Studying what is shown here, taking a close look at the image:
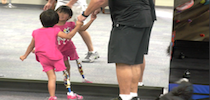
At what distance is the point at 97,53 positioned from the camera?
9.78ft

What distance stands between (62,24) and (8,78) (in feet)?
2.70

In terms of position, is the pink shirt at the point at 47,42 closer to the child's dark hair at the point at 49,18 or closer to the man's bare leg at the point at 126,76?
the child's dark hair at the point at 49,18

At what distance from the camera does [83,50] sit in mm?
2891

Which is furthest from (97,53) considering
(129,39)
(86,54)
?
(129,39)

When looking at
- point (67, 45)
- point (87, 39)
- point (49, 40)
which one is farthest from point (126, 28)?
point (87, 39)

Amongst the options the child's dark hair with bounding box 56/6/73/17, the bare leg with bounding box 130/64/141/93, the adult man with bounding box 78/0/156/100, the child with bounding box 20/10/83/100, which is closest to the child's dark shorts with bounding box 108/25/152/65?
the adult man with bounding box 78/0/156/100

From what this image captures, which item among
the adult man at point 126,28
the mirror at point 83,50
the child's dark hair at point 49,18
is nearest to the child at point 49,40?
the child's dark hair at point 49,18

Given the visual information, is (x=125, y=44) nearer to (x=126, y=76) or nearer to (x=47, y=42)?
(x=126, y=76)

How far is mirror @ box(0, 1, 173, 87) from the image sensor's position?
9.25 feet

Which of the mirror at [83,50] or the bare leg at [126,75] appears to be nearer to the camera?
the bare leg at [126,75]

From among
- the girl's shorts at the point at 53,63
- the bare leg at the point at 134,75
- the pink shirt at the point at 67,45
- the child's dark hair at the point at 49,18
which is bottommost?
the bare leg at the point at 134,75

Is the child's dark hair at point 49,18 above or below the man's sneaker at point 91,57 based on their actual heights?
above

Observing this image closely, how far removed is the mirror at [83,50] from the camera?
2818 millimetres

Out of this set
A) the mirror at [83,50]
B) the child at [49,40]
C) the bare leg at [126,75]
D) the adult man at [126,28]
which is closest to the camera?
the adult man at [126,28]
